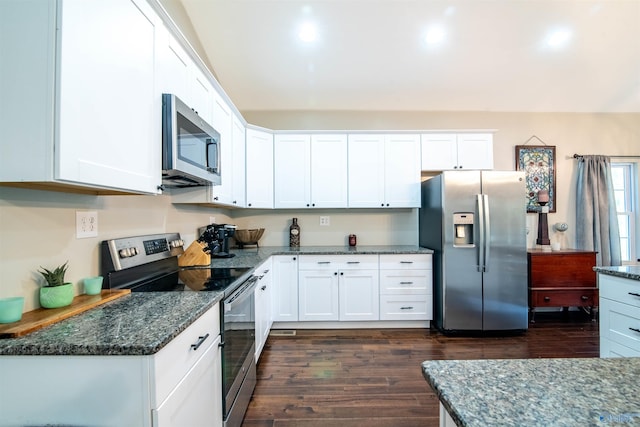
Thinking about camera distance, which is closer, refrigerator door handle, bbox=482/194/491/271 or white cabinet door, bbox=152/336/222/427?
white cabinet door, bbox=152/336/222/427

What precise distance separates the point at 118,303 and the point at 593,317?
184 inches

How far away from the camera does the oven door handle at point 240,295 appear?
1432 mm

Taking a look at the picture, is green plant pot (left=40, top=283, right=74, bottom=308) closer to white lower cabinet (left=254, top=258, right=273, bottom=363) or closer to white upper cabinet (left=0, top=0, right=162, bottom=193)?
white upper cabinet (left=0, top=0, right=162, bottom=193)

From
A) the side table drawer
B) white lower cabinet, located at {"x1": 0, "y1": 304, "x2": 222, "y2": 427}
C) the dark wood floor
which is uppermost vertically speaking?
white lower cabinet, located at {"x1": 0, "y1": 304, "x2": 222, "y2": 427}

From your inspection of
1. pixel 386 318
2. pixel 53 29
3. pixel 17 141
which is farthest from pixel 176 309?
pixel 386 318

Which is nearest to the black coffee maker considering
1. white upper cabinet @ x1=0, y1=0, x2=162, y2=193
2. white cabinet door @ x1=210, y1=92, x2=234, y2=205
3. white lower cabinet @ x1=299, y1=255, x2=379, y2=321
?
white cabinet door @ x1=210, y1=92, x2=234, y2=205

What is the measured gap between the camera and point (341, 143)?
335 centimetres

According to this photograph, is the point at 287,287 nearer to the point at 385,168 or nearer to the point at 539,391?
the point at 385,168

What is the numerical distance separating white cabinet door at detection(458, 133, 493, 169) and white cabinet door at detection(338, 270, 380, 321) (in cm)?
176

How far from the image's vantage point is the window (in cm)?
371

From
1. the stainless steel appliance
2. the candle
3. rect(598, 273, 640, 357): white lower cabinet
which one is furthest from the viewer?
the candle

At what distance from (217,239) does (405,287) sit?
201cm

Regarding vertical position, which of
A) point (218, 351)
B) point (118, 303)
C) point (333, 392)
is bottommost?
point (333, 392)

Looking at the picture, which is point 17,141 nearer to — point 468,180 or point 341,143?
point 341,143
